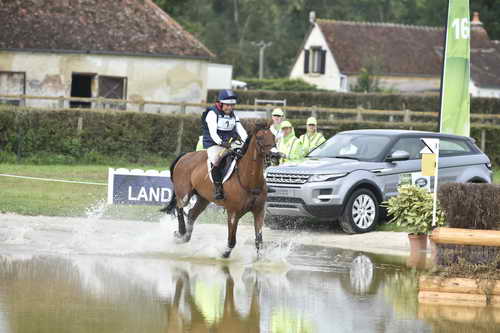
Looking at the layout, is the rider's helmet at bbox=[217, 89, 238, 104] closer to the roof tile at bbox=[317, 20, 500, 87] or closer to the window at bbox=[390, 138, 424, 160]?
the window at bbox=[390, 138, 424, 160]

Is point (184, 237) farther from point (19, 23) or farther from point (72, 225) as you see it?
point (19, 23)

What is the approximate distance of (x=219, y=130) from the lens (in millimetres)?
15453

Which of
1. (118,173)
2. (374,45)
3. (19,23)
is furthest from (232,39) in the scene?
(118,173)

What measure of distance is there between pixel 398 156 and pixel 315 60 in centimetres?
5317

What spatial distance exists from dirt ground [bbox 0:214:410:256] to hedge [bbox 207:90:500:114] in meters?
35.1

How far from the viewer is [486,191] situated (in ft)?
40.6

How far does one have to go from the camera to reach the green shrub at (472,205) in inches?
483

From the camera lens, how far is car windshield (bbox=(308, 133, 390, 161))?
18969mm

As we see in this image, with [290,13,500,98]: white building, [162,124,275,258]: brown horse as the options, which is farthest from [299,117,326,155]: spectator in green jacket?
[290,13,500,98]: white building

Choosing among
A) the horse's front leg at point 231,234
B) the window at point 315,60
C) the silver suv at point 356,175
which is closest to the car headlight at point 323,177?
the silver suv at point 356,175

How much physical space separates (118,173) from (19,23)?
69.1 feet

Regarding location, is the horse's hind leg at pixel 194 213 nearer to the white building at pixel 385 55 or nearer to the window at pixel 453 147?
the window at pixel 453 147

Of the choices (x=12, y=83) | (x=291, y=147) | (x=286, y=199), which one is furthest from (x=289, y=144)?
(x=12, y=83)

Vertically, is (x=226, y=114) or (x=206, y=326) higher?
(x=226, y=114)
